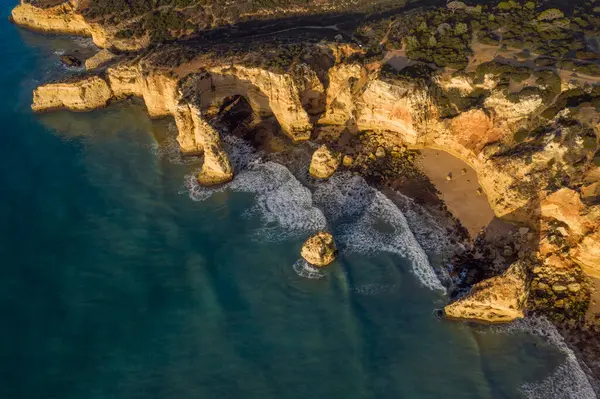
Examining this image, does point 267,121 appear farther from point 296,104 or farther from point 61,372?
point 61,372

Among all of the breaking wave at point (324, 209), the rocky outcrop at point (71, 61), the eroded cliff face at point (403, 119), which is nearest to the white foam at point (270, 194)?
the breaking wave at point (324, 209)

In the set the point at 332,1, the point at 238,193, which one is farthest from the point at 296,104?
the point at 332,1

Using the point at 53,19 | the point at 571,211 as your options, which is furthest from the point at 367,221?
the point at 53,19

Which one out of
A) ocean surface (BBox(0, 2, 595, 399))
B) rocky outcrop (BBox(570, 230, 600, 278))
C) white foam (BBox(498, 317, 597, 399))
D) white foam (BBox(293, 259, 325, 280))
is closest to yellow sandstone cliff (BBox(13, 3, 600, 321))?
rocky outcrop (BBox(570, 230, 600, 278))

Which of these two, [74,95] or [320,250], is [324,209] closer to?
[320,250]

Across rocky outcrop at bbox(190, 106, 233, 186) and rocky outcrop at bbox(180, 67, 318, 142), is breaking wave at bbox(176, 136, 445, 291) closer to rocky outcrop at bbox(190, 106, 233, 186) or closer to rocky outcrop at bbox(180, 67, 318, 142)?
rocky outcrop at bbox(190, 106, 233, 186)

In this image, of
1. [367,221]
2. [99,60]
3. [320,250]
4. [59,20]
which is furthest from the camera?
[59,20]
